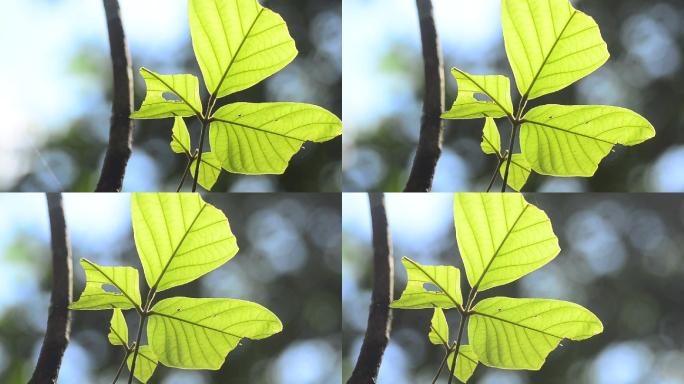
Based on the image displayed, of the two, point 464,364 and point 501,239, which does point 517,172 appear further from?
point 464,364

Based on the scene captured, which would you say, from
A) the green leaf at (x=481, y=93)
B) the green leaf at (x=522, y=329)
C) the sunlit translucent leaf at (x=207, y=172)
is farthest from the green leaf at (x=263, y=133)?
the green leaf at (x=522, y=329)

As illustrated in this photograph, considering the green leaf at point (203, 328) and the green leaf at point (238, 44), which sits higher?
the green leaf at point (238, 44)

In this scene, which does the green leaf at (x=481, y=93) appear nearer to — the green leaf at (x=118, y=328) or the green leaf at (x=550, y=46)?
the green leaf at (x=550, y=46)

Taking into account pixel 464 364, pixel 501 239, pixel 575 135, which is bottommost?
pixel 464 364

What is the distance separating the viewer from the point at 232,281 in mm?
899

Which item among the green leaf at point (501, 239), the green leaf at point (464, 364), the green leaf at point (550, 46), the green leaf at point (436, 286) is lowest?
the green leaf at point (464, 364)

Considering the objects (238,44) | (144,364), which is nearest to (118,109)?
(238,44)

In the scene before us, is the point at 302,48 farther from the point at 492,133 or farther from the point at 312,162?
the point at 492,133

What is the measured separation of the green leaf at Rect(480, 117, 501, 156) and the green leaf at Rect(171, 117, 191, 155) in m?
0.32

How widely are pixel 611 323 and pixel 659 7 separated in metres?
0.37

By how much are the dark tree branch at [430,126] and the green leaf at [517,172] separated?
79 millimetres

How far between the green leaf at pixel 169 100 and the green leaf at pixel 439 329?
0.34 m

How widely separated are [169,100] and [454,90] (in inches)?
12.2

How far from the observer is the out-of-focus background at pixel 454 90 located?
891 mm
